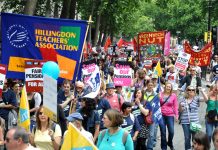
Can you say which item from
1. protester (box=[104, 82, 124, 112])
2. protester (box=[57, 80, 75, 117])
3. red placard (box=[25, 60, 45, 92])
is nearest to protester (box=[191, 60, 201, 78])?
protester (box=[104, 82, 124, 112])

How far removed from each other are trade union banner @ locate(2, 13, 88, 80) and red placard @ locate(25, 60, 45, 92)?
14.6 inches

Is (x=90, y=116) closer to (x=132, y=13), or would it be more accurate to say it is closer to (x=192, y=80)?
(x=192, y=80)

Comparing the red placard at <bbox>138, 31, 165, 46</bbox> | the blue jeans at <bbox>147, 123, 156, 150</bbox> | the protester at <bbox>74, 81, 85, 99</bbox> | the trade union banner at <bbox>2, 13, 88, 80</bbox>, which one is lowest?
the blue jeans at <bbox>147, 123, 156, 150</bbox>

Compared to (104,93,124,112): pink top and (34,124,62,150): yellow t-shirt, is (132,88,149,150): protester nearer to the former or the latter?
(104,93,124,112): pink top

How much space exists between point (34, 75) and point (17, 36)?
2.99 feet

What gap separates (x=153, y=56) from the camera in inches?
758

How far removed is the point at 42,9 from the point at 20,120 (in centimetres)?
2233

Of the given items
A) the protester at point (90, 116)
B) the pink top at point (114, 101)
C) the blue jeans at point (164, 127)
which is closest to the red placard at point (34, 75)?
the protester at point (90, 116)

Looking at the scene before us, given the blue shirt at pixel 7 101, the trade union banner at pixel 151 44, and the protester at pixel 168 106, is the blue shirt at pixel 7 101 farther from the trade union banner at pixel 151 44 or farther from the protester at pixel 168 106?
the trade union banner at pixel 151 44

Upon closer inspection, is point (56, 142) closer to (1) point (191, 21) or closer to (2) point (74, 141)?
(2) point (74, 141)

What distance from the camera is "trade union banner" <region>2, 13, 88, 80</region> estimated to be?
9.76 metres

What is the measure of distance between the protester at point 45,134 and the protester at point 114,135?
1.81 ft

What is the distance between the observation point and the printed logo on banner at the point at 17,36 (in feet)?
32.5

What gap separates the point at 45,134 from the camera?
7.08 meters
